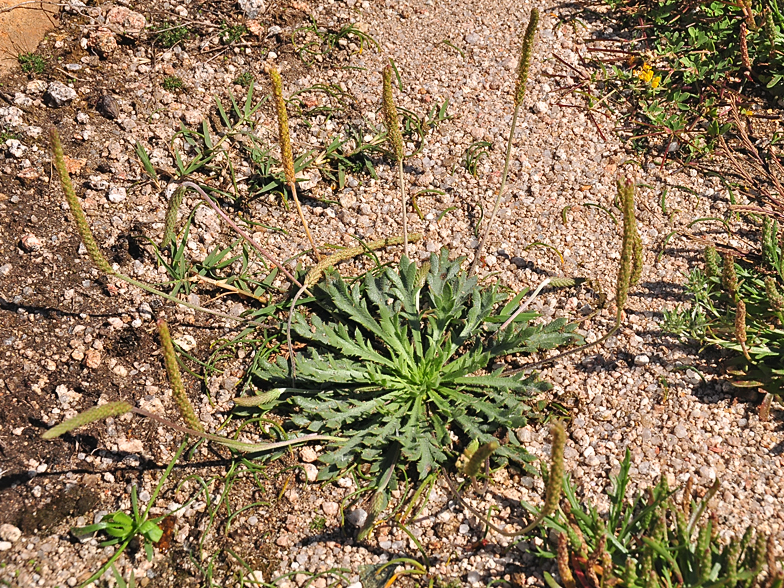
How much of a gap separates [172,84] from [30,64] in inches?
29.1

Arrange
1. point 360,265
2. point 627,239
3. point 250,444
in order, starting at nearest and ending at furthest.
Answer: point 627,239 < point 250,444 < point 360,265

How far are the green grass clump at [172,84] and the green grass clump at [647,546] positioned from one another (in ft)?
9.53

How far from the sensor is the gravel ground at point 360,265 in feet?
8.50

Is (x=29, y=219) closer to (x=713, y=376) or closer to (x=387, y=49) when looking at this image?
(x=387, y=49)

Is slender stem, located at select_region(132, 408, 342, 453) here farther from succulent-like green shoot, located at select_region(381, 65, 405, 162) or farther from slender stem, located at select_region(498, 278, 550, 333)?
succulent-like green shoot, located at select_region(381, 65, 405, 162)

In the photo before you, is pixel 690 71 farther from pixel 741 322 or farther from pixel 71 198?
pixel 71 198

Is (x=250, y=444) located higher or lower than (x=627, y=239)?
lower

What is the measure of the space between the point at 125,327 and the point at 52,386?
1.27 ft

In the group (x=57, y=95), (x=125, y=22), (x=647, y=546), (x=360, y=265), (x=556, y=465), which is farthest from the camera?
(x=125, y=22)

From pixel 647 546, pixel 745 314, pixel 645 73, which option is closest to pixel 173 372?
pixel 647 546

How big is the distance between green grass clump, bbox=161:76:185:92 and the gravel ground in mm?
46

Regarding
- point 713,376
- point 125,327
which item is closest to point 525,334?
point 713,376

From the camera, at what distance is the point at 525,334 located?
296 cm

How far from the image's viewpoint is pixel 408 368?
2.95 metres
